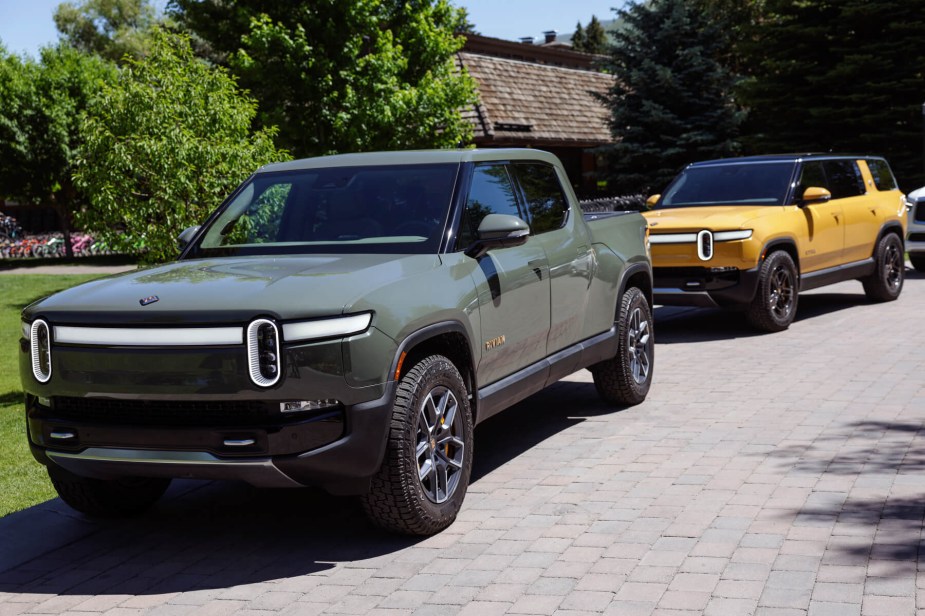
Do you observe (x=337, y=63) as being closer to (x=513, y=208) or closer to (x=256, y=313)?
(x=513, y=208)

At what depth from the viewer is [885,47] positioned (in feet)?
93.0

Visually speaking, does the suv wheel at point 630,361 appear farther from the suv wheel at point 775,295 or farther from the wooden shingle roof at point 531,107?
the wooden shingle roof at point 531,107

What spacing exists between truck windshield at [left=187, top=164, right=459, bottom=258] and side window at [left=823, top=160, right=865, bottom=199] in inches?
339

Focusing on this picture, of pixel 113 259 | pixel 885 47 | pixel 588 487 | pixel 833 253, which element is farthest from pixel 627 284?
pixel 113 259

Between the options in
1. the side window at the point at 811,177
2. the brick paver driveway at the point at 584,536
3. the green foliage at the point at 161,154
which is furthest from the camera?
the side window at the point at 811,177

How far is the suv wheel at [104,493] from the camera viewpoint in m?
5.56

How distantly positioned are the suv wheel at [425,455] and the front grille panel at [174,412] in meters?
0.59

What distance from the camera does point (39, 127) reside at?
1549 inches

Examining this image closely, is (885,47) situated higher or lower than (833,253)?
higher

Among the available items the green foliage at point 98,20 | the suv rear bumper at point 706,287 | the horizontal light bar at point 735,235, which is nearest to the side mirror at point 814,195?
the horizontal light bar at point 735,235

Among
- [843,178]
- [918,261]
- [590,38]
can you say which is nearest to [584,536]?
[843,178]

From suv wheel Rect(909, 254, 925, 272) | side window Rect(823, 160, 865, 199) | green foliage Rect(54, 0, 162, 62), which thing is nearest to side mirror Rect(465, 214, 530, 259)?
side window Rect(823, 160, 865, 199)

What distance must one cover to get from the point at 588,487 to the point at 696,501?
0.65 m

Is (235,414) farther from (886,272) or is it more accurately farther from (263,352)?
(886,272)
